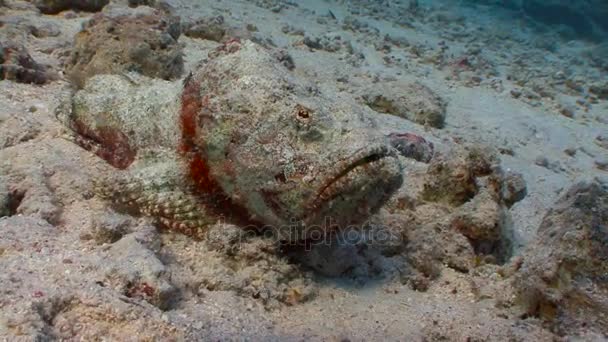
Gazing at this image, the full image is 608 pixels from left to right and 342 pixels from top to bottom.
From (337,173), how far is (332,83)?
4793 millimetres

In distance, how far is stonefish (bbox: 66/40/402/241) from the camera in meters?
2.66

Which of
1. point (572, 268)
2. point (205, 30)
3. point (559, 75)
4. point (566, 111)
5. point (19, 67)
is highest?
point (572, 268)

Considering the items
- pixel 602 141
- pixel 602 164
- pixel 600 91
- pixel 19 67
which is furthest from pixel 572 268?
pixel 600 91

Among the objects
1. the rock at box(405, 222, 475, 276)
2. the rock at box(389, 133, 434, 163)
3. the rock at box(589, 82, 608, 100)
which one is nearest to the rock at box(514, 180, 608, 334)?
the rock at box(405, 222, 475, 276)

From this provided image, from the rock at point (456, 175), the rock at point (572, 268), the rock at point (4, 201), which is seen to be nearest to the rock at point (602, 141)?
the rock at point (456, 175)

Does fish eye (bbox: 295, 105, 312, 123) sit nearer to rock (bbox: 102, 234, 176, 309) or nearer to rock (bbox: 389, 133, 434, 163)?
rock (bbox: 102, 234, 176, 309)

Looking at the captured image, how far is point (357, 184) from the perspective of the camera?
263 centimetres

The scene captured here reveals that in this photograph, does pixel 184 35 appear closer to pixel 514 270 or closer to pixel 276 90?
pixel 276 90

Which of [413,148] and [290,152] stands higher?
[290,152]

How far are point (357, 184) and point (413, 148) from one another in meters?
2.57

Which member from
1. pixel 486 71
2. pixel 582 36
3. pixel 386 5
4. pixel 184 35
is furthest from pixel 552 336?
pixel 582 36

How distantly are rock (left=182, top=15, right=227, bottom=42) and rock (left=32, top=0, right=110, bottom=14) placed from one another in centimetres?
126

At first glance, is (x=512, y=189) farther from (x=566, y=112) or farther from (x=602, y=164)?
(x=566, y=112)

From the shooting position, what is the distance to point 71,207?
301 cm
